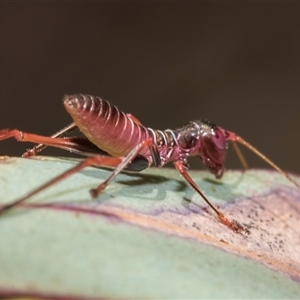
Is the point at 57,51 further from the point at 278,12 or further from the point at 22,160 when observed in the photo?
the point at 22,160

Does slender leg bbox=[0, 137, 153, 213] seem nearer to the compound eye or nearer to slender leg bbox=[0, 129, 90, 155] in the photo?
slender leg bbox=[0, 129, 90, 155]

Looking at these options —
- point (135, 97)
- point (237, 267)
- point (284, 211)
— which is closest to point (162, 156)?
point (284, 211)

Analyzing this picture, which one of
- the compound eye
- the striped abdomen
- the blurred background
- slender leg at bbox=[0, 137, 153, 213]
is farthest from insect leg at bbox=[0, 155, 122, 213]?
the blurred background

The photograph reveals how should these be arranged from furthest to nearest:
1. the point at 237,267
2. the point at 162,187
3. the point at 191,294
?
the point at 162,187, the point at 237,267, the point at 191,294

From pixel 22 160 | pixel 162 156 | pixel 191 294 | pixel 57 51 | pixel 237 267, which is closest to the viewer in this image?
pixel 191 294

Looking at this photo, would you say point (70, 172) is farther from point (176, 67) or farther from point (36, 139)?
point (176, 67)
